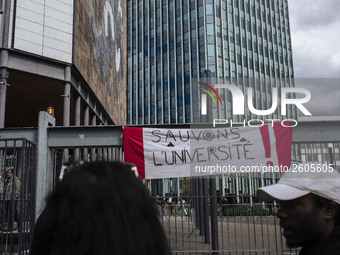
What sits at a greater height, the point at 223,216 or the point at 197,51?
the point at 197,51

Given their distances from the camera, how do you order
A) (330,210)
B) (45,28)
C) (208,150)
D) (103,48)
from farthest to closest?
1. (103,48)
2. (45,28)
3. (208,150)
4. (330,210)

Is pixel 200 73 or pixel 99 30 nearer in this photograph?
pixel 99 30

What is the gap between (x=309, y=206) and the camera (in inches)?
88.9

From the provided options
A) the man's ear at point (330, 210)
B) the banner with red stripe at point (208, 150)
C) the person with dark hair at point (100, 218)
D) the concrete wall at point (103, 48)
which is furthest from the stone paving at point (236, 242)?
the concrete wall at point (103, 48)

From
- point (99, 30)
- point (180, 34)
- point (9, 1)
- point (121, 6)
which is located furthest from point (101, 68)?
point (180, 34)

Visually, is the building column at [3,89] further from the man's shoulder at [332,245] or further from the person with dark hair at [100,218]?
the person with dark hair at [100,218]

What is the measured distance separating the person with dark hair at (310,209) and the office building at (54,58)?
14590mm

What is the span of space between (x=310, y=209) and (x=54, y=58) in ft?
54.7

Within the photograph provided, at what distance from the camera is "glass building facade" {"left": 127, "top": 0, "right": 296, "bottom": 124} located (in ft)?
197

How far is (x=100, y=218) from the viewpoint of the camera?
3.53 feet

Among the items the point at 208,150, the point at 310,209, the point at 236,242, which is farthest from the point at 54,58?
the point at 310,209

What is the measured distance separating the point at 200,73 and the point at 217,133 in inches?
2097

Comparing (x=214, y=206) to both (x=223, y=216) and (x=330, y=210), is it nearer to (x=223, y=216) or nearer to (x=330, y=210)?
(x=223, y=216)

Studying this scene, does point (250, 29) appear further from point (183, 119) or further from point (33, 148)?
point (33, 148)
